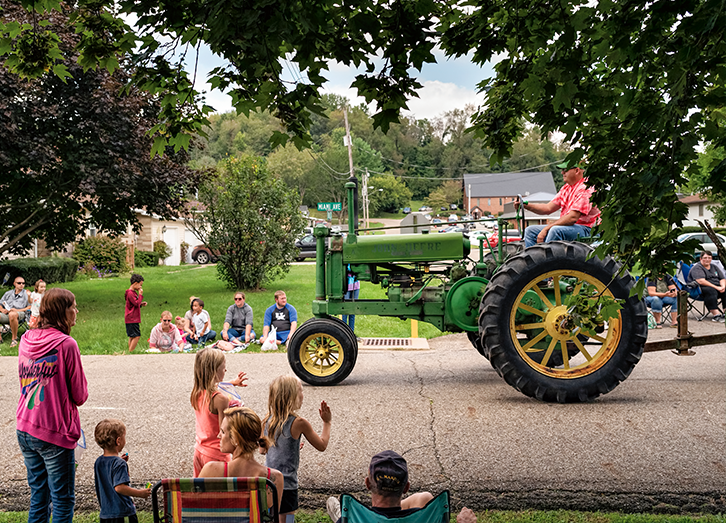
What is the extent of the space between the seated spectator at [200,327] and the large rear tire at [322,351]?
4259mm

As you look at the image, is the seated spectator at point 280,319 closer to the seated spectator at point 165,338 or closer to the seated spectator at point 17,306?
the seated spectator at point 165,338

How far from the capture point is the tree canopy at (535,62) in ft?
10.9

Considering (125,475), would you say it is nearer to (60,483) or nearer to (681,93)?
(60,483)

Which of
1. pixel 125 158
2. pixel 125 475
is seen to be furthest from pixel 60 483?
pixel 125 158

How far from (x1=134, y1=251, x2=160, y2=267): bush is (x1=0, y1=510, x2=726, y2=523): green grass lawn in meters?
30.8

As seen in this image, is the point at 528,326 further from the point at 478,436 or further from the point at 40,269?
the point at 40,269

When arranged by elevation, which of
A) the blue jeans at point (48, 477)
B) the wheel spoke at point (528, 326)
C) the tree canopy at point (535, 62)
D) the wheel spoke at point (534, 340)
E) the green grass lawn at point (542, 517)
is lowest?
the green grass lawn at point (542, 517)

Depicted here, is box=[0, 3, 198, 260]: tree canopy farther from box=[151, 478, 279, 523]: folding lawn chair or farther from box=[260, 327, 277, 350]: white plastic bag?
box=[151, 478, 279, 523]: folding lawn chair

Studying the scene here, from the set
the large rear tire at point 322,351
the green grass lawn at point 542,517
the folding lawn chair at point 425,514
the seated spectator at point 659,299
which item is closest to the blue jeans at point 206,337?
the large rear tire at point 322,351

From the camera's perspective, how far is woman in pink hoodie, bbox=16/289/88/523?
11.9 ft

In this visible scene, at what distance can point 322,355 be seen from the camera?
7562 millimetres

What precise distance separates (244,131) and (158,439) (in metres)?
115

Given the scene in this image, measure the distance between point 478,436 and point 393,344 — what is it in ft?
18.1

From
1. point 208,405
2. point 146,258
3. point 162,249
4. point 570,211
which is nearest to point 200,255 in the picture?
point 162,249
